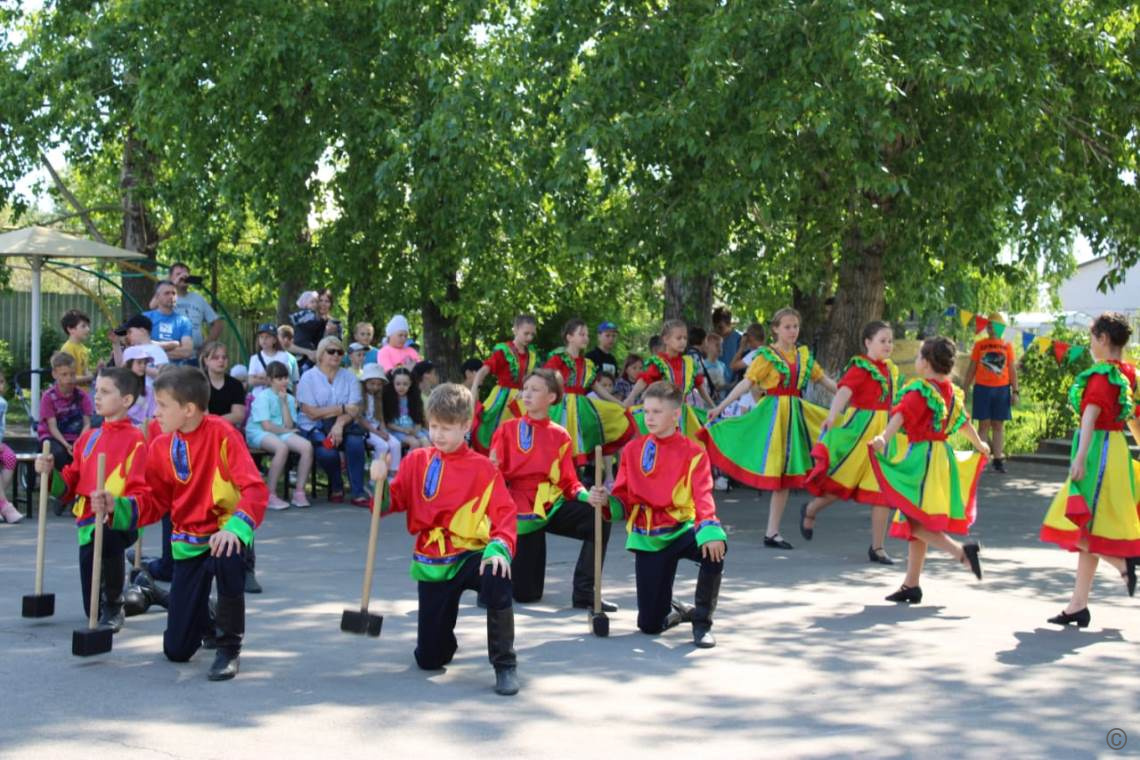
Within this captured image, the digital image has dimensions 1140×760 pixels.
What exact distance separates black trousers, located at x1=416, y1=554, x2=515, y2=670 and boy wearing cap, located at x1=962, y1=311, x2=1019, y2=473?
11983 millimetres

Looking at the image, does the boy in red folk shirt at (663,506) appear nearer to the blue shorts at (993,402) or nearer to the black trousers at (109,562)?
the black trousers at (109,562)

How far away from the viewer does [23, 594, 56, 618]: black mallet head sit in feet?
26.2

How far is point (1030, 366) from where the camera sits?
2058 centimetres

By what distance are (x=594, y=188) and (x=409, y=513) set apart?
9.28 m

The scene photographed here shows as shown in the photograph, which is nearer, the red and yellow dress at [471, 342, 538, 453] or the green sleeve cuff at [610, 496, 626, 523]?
the green sleeve cuff at [610, 496, 626, 523]

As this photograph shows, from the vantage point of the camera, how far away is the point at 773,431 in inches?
463

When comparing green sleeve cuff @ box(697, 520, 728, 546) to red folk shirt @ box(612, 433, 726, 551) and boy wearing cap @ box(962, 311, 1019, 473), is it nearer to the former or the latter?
red folk shirt @ box(612, 433, 726, 551)

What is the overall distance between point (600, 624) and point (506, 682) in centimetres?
137

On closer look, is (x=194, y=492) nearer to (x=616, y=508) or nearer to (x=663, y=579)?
(x=616, y=508)

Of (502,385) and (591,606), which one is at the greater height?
(502,385)

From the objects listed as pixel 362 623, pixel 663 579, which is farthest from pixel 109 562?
pixel 663 579

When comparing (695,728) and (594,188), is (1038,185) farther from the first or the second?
(695,728)

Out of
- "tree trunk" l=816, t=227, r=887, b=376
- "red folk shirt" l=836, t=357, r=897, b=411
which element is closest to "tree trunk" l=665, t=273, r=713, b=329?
"tree trunk" l=816, t=227, r=887, b=376

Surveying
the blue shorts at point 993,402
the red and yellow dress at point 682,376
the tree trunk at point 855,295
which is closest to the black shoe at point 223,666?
the red and yellow dress at point 682,376
